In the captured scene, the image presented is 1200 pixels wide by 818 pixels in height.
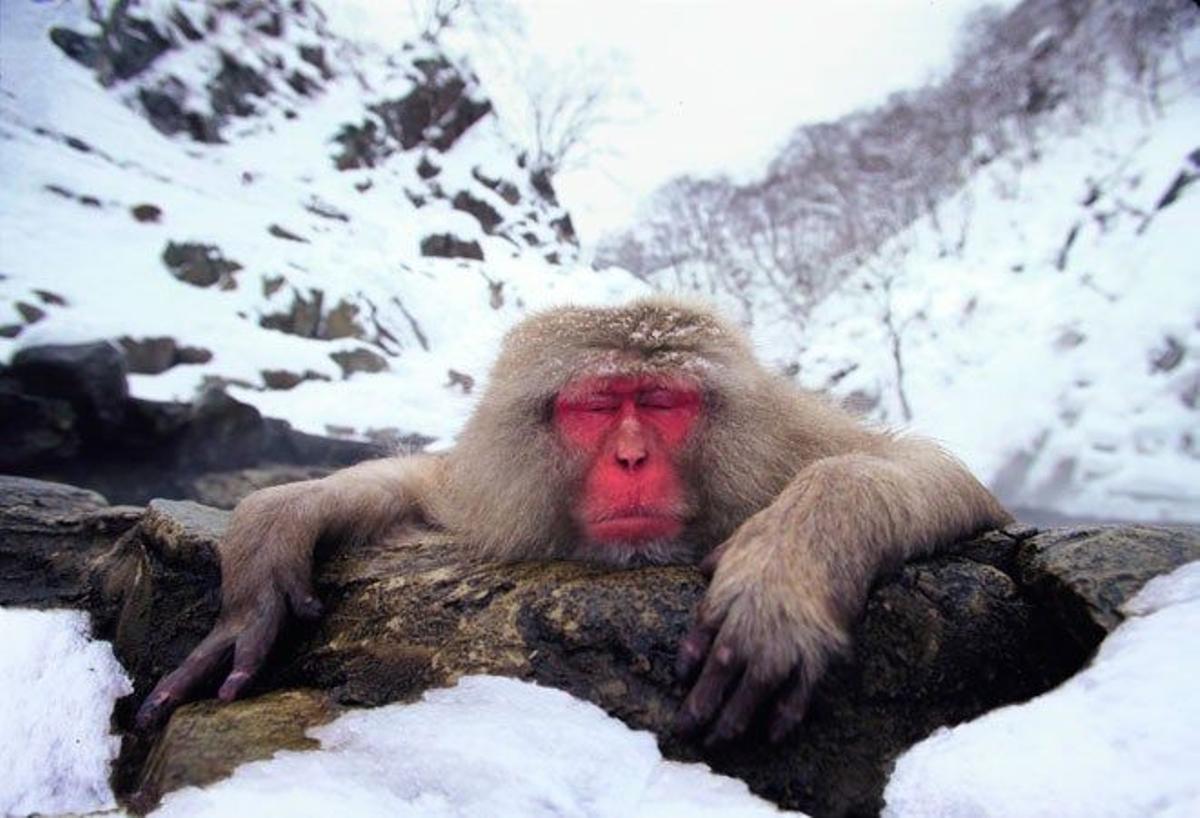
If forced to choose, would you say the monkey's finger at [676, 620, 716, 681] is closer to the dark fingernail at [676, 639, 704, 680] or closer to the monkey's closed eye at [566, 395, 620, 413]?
the dark fingernail at [676, 639, 704, 680]

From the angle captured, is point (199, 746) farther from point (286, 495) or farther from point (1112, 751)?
point (1112, 751)

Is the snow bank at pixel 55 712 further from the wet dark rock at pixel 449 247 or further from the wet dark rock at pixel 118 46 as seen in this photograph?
the wet dark rock at pixel 449 247

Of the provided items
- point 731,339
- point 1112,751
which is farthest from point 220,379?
point 1112,751

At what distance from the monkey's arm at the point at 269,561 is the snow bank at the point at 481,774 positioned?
20.1 inches

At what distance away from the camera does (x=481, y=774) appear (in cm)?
143

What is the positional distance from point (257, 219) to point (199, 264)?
239cm

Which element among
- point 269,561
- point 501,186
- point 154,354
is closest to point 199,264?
point 154,354

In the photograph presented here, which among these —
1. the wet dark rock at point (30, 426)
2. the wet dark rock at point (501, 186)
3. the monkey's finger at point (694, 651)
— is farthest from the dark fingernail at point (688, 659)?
the wet dark rock at point (501, 186)

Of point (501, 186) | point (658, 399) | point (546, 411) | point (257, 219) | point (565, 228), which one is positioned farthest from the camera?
point (565, 228)

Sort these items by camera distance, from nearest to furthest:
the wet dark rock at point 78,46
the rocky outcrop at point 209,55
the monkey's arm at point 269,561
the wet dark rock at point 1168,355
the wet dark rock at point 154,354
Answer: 1. the monkey's arm at point 269,561
2. the wet dark rock at point 154,354
3. the wet dark rock at point 1168,355
4. the wet dark rock at point 78,46
5. the rocky outcrop at point 209,55

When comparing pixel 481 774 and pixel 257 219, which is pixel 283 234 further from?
pixel 481 774

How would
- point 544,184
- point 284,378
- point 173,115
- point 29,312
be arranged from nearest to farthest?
point 29,312, point 284,378, point 173,115, point 544,184

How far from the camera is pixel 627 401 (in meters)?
2.16

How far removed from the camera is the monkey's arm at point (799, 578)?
1.49m
